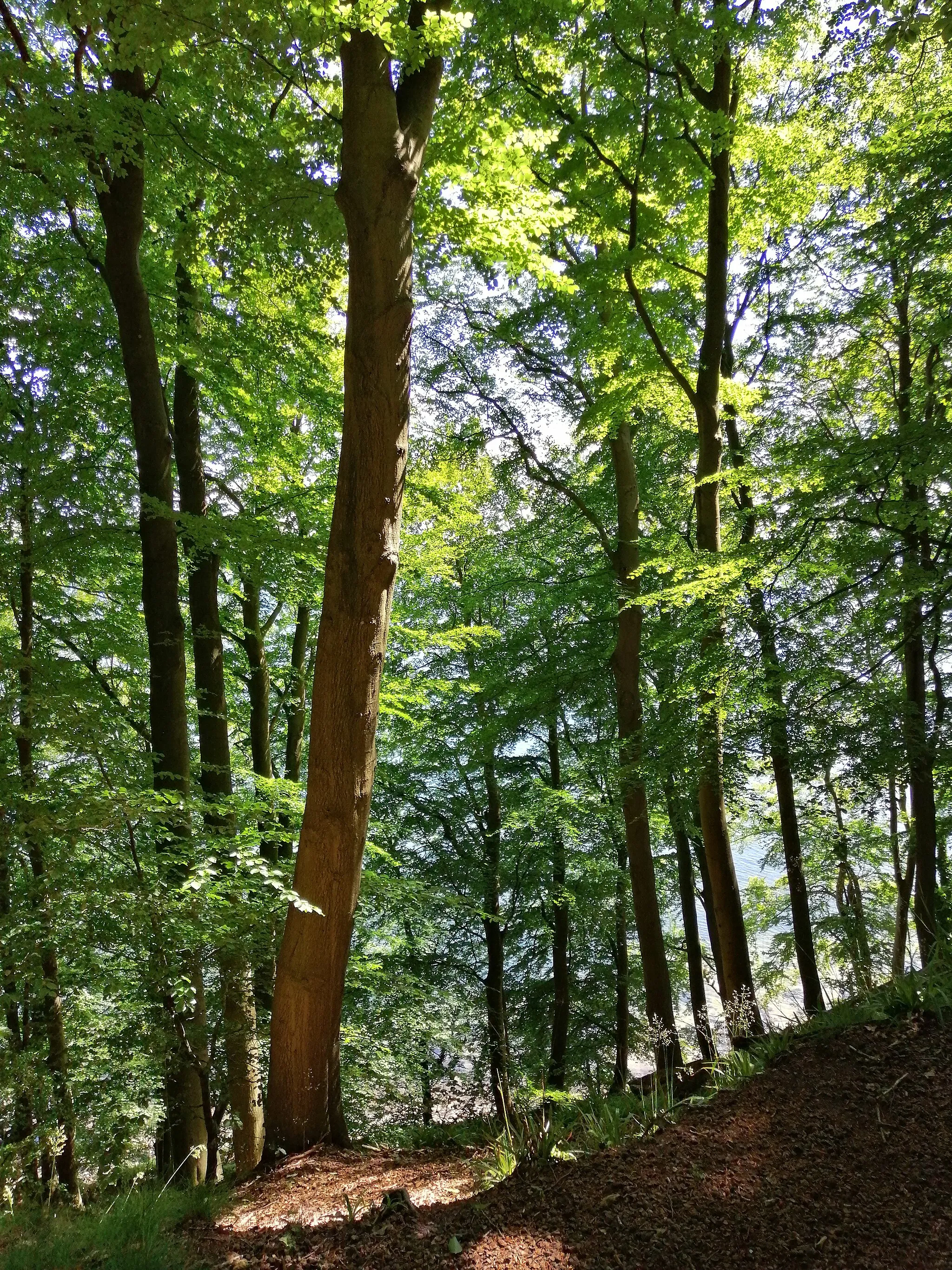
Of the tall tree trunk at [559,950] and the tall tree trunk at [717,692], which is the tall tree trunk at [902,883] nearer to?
the tall tree trunk at [717,692]

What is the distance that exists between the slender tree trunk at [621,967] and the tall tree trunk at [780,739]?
3.79 meters

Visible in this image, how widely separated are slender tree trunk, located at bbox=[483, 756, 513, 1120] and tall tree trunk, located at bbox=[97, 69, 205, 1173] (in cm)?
652

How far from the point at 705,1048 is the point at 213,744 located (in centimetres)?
516

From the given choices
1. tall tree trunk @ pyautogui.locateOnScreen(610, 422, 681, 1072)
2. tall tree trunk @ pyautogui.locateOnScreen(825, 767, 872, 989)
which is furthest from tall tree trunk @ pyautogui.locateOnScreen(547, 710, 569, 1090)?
tall tree trunk @ pyautogui.locateOnScreen(825, 767, 872, 989)

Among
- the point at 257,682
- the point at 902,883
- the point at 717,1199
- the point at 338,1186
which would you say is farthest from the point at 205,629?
the point at 902,883

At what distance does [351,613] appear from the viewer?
383 centimetres

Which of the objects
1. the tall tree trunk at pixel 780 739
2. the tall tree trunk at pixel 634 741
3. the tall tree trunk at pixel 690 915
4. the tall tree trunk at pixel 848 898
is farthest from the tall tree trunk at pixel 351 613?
the tall tree trunk at pixel 690 915

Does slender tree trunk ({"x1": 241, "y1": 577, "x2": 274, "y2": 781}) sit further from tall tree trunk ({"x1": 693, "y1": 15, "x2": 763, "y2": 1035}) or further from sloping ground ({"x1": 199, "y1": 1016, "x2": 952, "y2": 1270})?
sloping ground ({"x1": 199, "y1": 1016, "x2": 952, "y2": 1270})

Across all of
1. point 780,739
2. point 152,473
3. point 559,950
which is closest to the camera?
point 152,473

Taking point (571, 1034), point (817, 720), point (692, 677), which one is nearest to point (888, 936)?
point (571, 1034)

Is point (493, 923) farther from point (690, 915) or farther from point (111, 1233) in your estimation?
point (111, 1233)

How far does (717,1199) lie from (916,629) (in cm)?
492

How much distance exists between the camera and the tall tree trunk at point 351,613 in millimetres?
3770

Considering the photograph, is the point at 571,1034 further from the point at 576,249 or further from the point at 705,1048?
the point at 576,249
